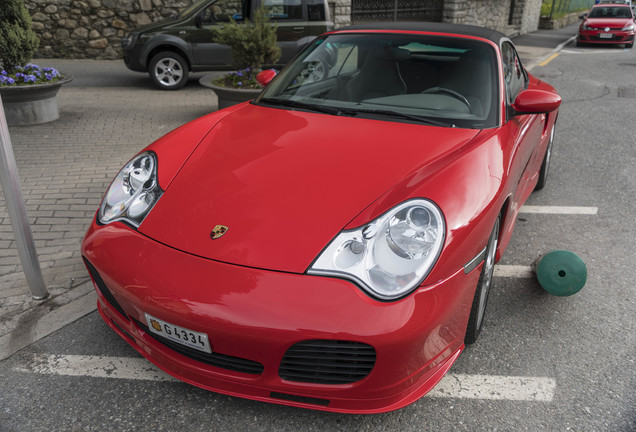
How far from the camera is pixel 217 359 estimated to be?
6.81 ft

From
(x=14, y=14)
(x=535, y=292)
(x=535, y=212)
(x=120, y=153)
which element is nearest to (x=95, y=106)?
(x=14, y=14)

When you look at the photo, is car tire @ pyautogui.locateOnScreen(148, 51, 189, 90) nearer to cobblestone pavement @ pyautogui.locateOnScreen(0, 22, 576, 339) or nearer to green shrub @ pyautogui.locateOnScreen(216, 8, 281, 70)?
cobblestone pavement @ pyautogui.locateOnScreen(0, 22, 576, 339)

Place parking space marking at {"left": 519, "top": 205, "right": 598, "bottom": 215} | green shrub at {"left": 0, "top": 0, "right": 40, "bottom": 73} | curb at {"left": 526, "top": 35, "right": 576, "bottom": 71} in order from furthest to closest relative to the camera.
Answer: curb at {"left": 526, "top": 35, "right": 576, "bottom": 71}, green shrub at {"left": 0, "top": 0, "right": 40, "bottom": 73}, parking space marking at {"left": 519, "top": 205, "right": 598, "bottom": 215}

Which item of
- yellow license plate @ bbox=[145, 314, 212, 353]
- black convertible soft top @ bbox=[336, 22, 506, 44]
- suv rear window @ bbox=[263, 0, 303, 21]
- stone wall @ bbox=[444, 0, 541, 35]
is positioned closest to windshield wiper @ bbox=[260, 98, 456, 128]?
black convertible soft top @ bbox=[336, 22, 506, 44]

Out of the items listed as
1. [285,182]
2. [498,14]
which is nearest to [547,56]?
[498,14]

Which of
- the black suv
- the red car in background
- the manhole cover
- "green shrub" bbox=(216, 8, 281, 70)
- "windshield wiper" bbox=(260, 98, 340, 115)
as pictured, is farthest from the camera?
the red car in background

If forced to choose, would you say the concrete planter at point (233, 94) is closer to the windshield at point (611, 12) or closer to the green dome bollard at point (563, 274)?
the green dome bollard at point (563, 274)

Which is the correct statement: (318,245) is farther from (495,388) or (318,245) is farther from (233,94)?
(233,94)

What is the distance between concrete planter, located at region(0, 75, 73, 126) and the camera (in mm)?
6457

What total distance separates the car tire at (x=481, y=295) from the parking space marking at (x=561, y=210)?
1889mm

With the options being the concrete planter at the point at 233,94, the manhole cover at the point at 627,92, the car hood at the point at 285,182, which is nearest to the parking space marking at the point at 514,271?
the car hood at the point at 285,182

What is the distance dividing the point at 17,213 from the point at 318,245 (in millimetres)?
1774

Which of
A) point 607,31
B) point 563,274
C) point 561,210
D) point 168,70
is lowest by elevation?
point 607,31

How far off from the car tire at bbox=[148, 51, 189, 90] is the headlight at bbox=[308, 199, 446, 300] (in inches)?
319
